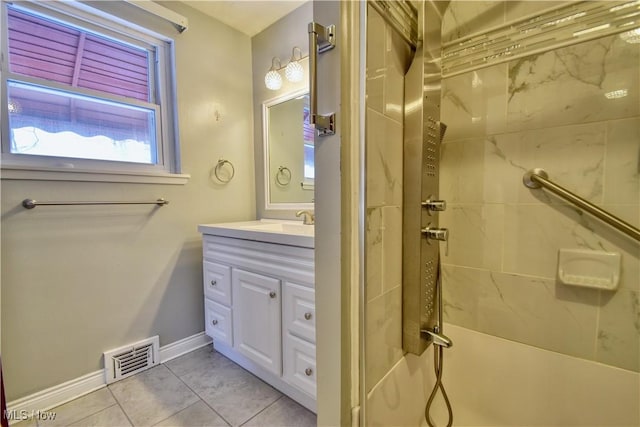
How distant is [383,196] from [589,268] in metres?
0.78

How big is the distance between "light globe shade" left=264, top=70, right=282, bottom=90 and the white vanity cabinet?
3.63ft

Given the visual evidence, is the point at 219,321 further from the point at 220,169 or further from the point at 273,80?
the point at 273,80

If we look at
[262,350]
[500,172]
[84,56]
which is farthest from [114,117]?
[500,172]

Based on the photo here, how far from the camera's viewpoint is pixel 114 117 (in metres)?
1.65

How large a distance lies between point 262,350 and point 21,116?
1709 millimetres

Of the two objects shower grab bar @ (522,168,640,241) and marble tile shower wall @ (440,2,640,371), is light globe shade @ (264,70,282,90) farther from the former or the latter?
shower grab bar @ (522,168,640,241)

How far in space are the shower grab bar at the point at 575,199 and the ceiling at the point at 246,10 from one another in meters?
1.78

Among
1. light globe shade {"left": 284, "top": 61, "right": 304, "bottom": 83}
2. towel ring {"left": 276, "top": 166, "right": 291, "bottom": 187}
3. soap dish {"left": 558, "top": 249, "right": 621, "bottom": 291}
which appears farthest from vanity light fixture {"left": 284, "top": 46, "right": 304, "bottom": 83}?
soap dish {"left": 558, "top": 249, "right": 621, "bottom": 291}

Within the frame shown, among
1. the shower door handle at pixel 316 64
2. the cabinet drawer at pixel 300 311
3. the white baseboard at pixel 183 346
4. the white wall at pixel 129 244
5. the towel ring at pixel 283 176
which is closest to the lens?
the shower door handle at pixel 316 64

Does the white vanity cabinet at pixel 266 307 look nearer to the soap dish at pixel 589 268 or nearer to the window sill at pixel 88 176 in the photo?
the window sill at pixel 88 176

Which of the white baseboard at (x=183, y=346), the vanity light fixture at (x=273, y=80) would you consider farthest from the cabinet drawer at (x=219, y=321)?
the vanity light fixture at (x=273, y=80)

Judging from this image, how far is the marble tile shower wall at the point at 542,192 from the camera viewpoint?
→ 881 mm

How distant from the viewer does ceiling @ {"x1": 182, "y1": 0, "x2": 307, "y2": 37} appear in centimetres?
183

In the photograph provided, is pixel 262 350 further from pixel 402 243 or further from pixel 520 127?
pixel 520 127
